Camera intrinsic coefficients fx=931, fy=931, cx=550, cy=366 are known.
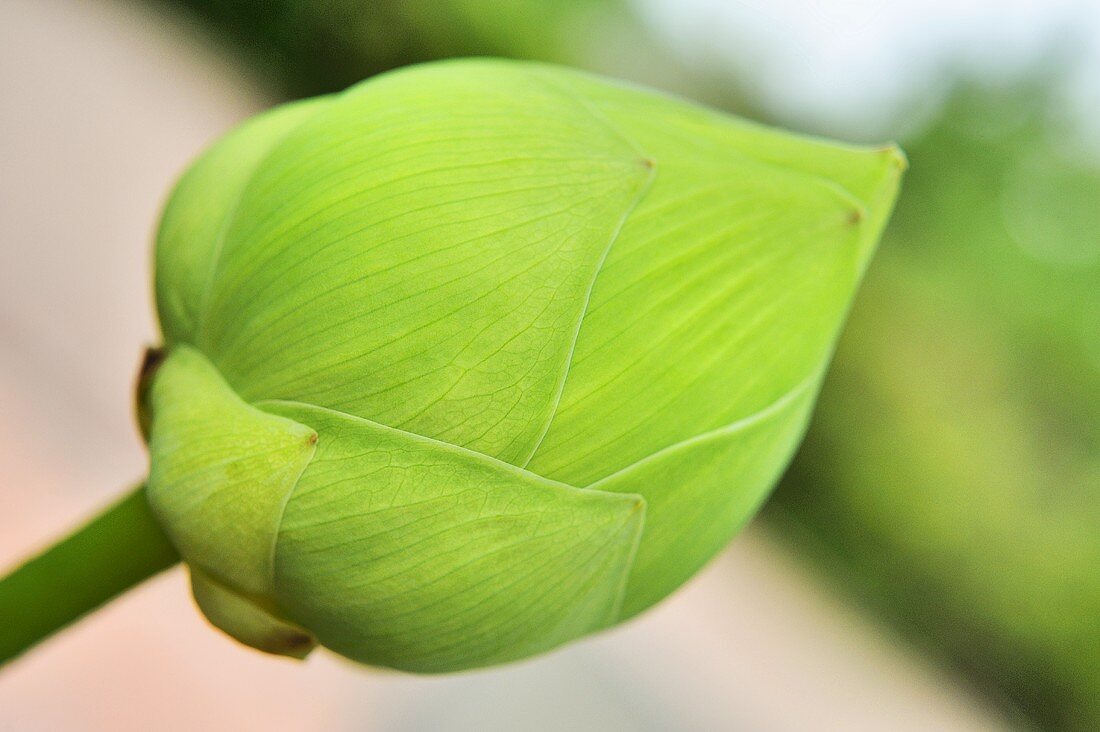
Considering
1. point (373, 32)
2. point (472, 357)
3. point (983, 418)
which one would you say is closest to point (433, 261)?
point (472, 357)

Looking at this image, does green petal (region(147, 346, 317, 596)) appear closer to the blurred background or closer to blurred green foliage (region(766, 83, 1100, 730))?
the blurred background

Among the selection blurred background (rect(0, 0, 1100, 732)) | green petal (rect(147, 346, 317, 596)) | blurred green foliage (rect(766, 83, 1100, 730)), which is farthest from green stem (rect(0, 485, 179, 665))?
blurred green foliage (rect(766, 83, 1100, 730))

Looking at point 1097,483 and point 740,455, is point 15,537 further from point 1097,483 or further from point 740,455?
point 1097,483

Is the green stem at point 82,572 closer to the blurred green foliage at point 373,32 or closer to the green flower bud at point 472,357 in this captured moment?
the green flower bud at point 472,357

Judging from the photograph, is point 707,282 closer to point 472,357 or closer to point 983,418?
point 472,357

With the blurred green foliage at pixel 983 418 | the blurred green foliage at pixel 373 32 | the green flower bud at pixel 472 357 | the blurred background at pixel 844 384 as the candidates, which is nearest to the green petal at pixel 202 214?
the green flower bud at pixel 472 357

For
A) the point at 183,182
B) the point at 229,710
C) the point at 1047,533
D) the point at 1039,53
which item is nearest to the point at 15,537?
the point at 229,710

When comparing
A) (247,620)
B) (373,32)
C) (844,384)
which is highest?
(247,620)
